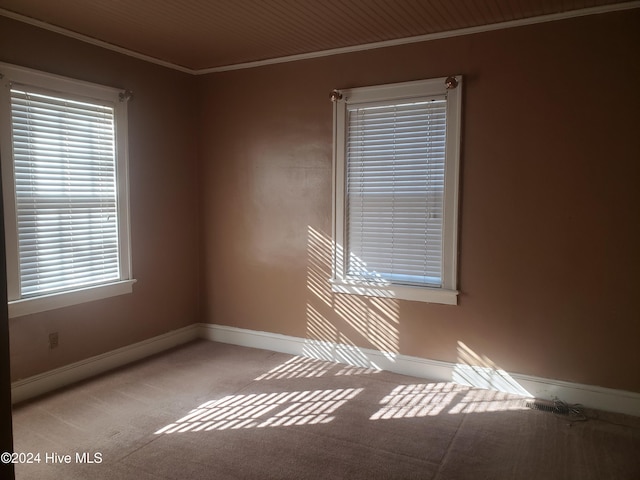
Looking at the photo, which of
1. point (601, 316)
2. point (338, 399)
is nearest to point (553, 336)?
point (601, 316)

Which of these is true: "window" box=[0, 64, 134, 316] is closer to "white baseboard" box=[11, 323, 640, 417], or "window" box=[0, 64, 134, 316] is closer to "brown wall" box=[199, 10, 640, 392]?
"white baseboard" box=[11, 323, 640, 417]

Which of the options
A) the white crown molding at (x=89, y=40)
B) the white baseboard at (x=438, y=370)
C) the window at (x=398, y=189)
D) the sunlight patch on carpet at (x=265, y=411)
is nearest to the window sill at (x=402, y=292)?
the window at (x=398, y=189)

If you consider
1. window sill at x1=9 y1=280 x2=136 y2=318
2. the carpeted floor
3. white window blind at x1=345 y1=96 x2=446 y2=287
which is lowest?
the carpeted floor

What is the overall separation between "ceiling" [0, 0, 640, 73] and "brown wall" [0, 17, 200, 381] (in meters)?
0.18

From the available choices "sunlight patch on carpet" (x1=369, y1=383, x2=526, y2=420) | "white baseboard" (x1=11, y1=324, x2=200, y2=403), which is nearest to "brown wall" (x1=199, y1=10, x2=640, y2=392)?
"sunlight patch on carpet" (x1=369, y1=383, x2=526, y2=420)

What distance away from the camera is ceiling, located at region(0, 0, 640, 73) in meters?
2.89

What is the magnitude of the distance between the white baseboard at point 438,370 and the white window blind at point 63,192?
133cm

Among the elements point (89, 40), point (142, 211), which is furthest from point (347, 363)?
point (89, 40)

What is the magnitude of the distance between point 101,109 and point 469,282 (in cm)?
→ 305

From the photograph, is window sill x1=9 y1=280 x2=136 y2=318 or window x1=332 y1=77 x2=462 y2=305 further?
window x1=332 y1=77 x2=462 y2=305

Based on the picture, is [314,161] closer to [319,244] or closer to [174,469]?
[319,244]

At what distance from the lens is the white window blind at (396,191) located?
3520 mm

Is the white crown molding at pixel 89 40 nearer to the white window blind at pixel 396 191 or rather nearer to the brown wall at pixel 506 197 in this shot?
the brown wall at pixel 506 197

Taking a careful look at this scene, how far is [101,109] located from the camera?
11.9 ft
